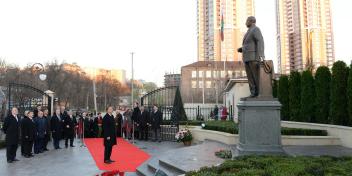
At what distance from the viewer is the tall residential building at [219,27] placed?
85250 millimetres

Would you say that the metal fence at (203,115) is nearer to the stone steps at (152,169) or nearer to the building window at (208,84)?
the stone steps at (152,169)

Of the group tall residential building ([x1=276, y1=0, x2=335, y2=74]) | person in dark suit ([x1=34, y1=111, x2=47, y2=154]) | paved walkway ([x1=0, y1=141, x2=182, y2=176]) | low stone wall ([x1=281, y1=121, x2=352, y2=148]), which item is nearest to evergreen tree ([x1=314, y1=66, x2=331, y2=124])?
low stone wall ([x1=281, y1=121, x2=352, y2=148])

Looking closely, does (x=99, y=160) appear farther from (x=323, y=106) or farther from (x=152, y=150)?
(x=323, y=106)

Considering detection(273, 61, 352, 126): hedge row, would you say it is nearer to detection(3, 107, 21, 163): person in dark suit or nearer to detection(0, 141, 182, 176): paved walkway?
detection(0, 141, 182, 176): paved walkway

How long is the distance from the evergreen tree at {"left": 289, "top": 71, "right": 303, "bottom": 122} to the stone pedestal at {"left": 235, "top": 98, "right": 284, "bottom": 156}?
8463 mm

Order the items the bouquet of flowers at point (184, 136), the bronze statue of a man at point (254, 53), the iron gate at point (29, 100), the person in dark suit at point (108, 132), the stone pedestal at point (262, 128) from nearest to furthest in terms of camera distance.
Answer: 1. the stone pedestal at point (262, 128)
2. the bronze statue of a man at point (254, 53)
3. the person in dark suit at point (108, 132)
4. the bouquet of flowers at point (184, 136)
5. the iron gate at point (29, 100)

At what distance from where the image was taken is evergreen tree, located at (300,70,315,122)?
48.5 ft

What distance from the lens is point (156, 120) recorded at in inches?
682

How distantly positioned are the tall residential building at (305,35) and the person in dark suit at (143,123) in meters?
70.6

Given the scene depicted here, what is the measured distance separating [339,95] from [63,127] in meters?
13.3

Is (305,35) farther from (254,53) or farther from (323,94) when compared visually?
(254,53)

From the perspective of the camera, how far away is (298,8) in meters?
87.9

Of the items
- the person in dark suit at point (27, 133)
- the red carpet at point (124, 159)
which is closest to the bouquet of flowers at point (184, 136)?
the red carpet at point (124, 159)

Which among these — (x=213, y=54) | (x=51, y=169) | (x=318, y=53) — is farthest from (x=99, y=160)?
(x=318, y=53)
